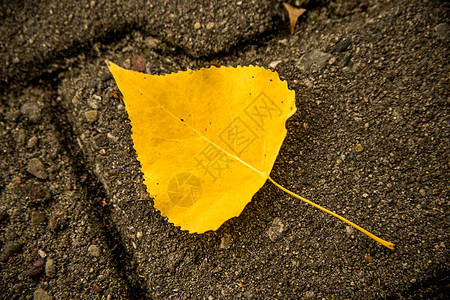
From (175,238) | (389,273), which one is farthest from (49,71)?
(389,273)

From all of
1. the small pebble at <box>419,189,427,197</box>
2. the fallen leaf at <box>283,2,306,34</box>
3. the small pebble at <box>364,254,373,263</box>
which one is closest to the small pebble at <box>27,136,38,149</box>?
the fallen leaf at <box>283,2,306,34</box>

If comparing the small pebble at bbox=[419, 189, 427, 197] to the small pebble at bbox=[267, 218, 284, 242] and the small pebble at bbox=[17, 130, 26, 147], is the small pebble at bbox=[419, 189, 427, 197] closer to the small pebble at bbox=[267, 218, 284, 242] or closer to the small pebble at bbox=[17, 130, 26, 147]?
the small pebble at bbox=[267, 218, 284, 242]

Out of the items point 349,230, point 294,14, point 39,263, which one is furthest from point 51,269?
point 294,14

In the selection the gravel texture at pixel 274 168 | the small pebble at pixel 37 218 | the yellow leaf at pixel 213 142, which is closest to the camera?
the yellow leaf at pixel 213 142

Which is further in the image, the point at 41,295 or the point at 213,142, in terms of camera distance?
the point at 41,295

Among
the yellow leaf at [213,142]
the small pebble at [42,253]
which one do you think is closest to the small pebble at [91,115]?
the yellow leaf at [213,142]

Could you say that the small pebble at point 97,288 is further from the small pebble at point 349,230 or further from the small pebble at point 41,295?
the small pebble at point 349,230

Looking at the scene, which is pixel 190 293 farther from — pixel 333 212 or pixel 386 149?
pixel 386 149

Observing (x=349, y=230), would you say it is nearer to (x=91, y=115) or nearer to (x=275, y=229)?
(x=275, y=229)
